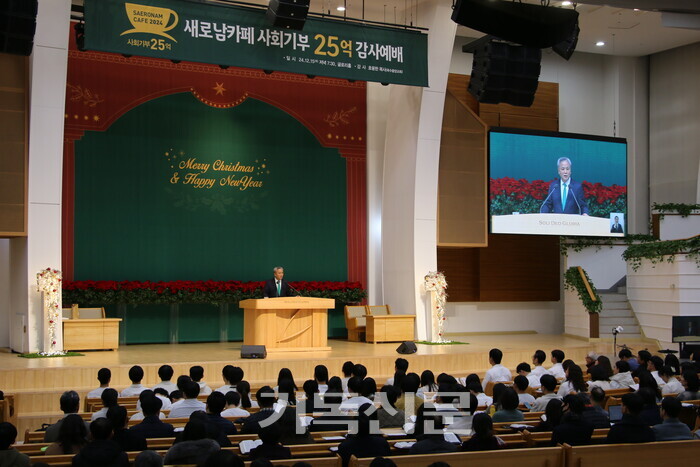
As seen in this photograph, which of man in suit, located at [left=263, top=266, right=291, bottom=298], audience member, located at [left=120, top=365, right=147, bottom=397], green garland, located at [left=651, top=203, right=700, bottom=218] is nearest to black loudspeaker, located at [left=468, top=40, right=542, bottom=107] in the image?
man in suit, located at [left=263, top=266, right=291, bottom=298]

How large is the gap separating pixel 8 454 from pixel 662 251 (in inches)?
436

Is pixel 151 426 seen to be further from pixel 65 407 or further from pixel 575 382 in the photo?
pixel 575 382

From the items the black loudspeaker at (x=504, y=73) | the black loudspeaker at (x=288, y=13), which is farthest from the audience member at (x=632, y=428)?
the black loudspeaker at (x=504, y=73)

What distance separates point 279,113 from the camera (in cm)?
1351

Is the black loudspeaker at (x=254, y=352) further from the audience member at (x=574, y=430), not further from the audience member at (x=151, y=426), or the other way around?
the audience member at (x=574, y=430)

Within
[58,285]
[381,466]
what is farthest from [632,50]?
[381,466]

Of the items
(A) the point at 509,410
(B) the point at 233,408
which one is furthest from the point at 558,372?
(B) the point at 233,408

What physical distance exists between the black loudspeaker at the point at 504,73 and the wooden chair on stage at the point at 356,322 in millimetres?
4057

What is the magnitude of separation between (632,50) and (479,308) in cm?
581

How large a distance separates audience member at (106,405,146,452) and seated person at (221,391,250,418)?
1095 mm

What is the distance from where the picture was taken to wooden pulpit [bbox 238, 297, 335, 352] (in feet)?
34.8

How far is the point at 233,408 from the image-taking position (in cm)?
571

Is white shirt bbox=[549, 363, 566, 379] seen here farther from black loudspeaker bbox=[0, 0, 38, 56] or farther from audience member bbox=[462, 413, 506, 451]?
black loudspeaker bbox=[0, 0, 38, 56]

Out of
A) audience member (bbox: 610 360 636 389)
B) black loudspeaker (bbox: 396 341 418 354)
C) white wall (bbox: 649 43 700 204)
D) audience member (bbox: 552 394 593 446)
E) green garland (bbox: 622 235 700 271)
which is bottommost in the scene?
black loudspeaker (bbox: 396 341 418 354)
